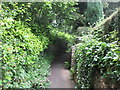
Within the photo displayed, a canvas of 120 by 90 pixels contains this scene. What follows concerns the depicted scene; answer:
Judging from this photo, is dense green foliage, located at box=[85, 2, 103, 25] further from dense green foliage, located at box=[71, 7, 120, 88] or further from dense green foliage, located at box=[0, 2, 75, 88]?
dense green foliage, located at box=[71, 7, 120, 88]

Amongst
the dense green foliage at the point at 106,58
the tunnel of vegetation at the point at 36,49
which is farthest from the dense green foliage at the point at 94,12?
the dense green foliage at the point at 106,58

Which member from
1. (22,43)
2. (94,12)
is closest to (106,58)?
(22,43)

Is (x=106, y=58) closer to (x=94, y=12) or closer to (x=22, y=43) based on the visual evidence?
(x=22, y=43)

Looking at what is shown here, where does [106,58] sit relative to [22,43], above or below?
below

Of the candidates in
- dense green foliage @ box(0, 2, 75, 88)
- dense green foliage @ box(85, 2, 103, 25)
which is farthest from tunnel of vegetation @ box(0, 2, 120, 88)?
dense green foliage @ box(85, 2, 103, 25)

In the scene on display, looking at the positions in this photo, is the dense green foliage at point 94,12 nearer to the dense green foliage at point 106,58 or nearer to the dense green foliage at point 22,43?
the dense green foliage at point 22,43

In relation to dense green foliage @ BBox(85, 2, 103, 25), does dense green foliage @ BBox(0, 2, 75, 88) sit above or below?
below

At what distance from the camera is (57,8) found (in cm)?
428

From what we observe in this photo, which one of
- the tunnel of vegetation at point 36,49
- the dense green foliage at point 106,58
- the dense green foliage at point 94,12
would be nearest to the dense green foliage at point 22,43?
the tunnel of vegetation at point 36,49

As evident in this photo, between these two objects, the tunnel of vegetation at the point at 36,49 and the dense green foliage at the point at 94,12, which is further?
the dense green foliage at the point at 94,12

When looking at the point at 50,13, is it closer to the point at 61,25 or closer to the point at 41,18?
the point at 41,18

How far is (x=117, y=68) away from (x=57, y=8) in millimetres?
3536

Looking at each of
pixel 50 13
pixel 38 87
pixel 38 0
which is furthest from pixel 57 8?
pixel 38 87

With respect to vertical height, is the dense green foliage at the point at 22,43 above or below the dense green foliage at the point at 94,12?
below
